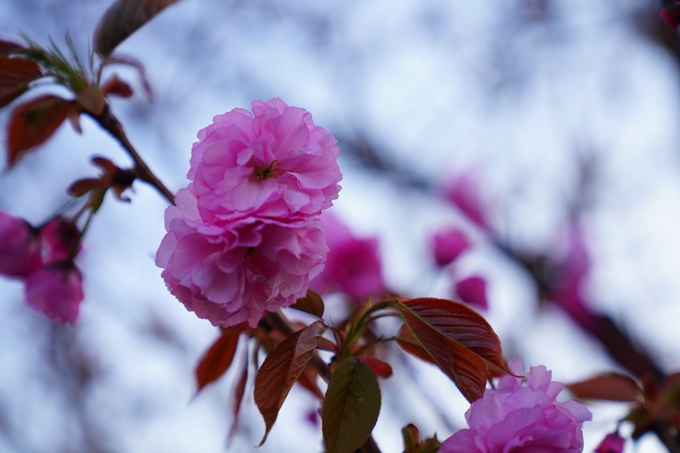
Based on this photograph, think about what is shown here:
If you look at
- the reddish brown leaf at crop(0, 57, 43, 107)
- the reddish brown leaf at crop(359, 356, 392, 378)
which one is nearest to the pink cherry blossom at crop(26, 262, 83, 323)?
the reddish brown leaf at crop(0, 57, 43, 107)

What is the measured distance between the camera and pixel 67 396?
3922 millimetres

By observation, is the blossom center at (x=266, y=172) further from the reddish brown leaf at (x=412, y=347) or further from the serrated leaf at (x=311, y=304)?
the reddish brown leaf at (x=412, y=347)

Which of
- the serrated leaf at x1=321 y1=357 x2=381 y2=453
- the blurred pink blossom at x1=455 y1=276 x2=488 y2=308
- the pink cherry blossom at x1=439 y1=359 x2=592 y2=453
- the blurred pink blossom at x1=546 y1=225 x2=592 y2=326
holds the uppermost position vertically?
the pink cherry blossom at x1=439 y1=359 x2=592 y2=453

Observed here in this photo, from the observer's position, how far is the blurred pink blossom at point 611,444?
0.84m

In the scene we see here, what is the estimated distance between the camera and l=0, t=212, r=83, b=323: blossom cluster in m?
0.85

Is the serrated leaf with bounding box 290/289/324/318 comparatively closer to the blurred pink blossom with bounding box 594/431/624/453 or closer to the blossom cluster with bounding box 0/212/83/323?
the blossom cluster with bounding box 0/212/83/323

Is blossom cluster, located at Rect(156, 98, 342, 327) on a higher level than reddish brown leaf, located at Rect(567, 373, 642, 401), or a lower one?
→ higher

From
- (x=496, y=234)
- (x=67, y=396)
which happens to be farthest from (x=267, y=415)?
(x=67, y=396)

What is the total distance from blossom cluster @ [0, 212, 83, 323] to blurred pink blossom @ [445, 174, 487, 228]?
232 centimetres

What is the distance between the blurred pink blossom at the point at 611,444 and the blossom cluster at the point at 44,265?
0.90 meters

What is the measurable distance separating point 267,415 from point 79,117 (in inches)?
21.1

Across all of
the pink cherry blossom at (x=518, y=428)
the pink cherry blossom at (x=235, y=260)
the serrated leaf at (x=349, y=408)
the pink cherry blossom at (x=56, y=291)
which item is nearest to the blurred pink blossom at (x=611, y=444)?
Result: the pink cherry blossom at (x=518, y=428)

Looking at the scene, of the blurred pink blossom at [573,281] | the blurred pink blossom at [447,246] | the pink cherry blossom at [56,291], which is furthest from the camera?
the blurred pink blossom at [573,281]

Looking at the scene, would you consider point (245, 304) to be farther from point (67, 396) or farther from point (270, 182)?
point (67, 396)
